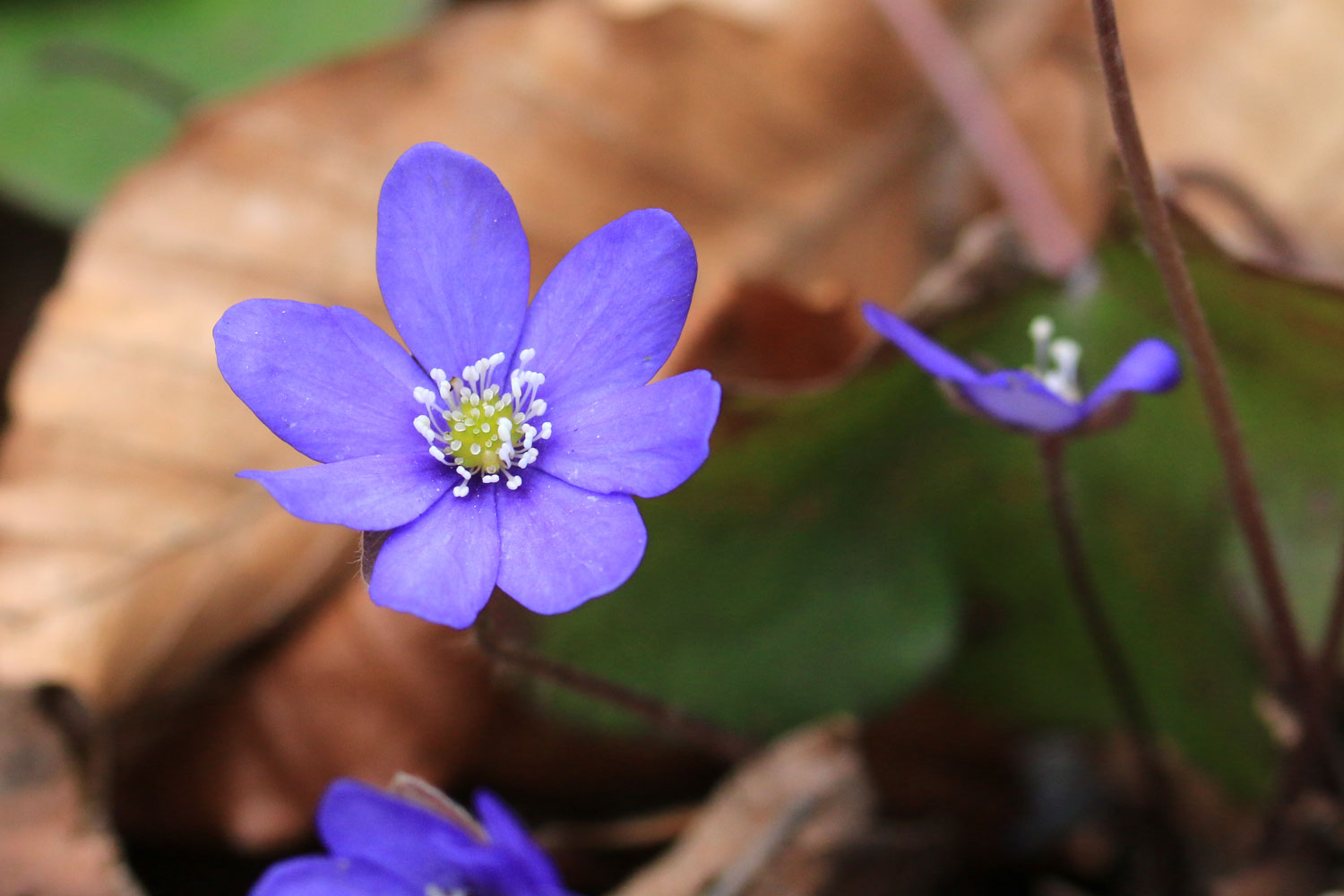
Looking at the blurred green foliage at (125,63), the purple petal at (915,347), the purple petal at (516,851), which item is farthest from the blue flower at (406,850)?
the blurred green foliage at (125,63)

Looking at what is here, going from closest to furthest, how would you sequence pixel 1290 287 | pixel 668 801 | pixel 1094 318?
pixel 1290 287 → pixel 1094 318 → pixel 668 801

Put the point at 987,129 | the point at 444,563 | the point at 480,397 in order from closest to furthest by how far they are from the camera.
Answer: the point at 444,563
the point at 480,397
the point at 987,129

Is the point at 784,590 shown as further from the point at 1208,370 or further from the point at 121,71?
the point at 121,71

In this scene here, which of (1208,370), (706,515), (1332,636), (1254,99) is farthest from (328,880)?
(1254,99)

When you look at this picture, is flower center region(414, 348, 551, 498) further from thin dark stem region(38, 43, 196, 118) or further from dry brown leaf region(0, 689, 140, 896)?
thin dark stem region(38, 43, 196, 118)

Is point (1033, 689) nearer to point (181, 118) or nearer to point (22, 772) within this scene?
point (22, 772)

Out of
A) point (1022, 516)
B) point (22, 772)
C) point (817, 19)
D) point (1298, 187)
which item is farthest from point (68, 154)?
point (1298, 187)

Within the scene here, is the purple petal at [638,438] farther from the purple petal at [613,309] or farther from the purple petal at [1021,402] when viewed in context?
the purple petal at [1021,402]
